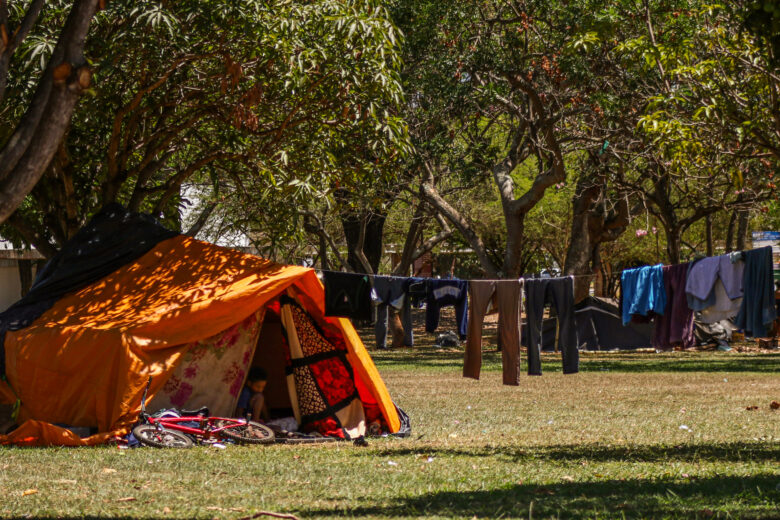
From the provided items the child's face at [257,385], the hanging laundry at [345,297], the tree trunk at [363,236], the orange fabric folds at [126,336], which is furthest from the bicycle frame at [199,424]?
the tree trunk at [363,236]

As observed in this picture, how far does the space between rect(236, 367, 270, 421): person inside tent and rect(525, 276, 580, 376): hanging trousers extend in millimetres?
3716

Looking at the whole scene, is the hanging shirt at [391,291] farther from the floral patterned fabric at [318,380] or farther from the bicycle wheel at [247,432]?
the bicycle wheel at [247,432]

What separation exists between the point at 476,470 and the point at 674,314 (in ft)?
20.3

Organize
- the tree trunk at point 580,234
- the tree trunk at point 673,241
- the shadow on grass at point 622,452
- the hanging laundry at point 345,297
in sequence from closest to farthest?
1. the shadow on grass at point 622,452
2. the hanging laundry at point 345,297
3. the tree trunk at point 580,234
4. the tree trunk at point 673,241

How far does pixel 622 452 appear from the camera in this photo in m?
9.51

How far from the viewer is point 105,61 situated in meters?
11.3

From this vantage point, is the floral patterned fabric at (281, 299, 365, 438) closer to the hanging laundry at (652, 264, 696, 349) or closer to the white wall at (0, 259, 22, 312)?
the hanging laundry at (652, 264, 696, 349)

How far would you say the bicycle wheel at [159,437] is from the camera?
33.4 ft

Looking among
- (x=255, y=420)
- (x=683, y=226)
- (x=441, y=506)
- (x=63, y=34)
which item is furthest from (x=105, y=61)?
(x=683, y=226)

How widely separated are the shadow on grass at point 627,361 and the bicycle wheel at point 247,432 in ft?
36.1

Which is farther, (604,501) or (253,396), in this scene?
(253,396)

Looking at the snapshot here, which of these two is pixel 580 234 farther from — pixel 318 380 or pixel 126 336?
pixel 126 336

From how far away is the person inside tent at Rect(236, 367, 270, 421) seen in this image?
38.1 feet

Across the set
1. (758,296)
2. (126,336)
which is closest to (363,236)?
(758,296)
